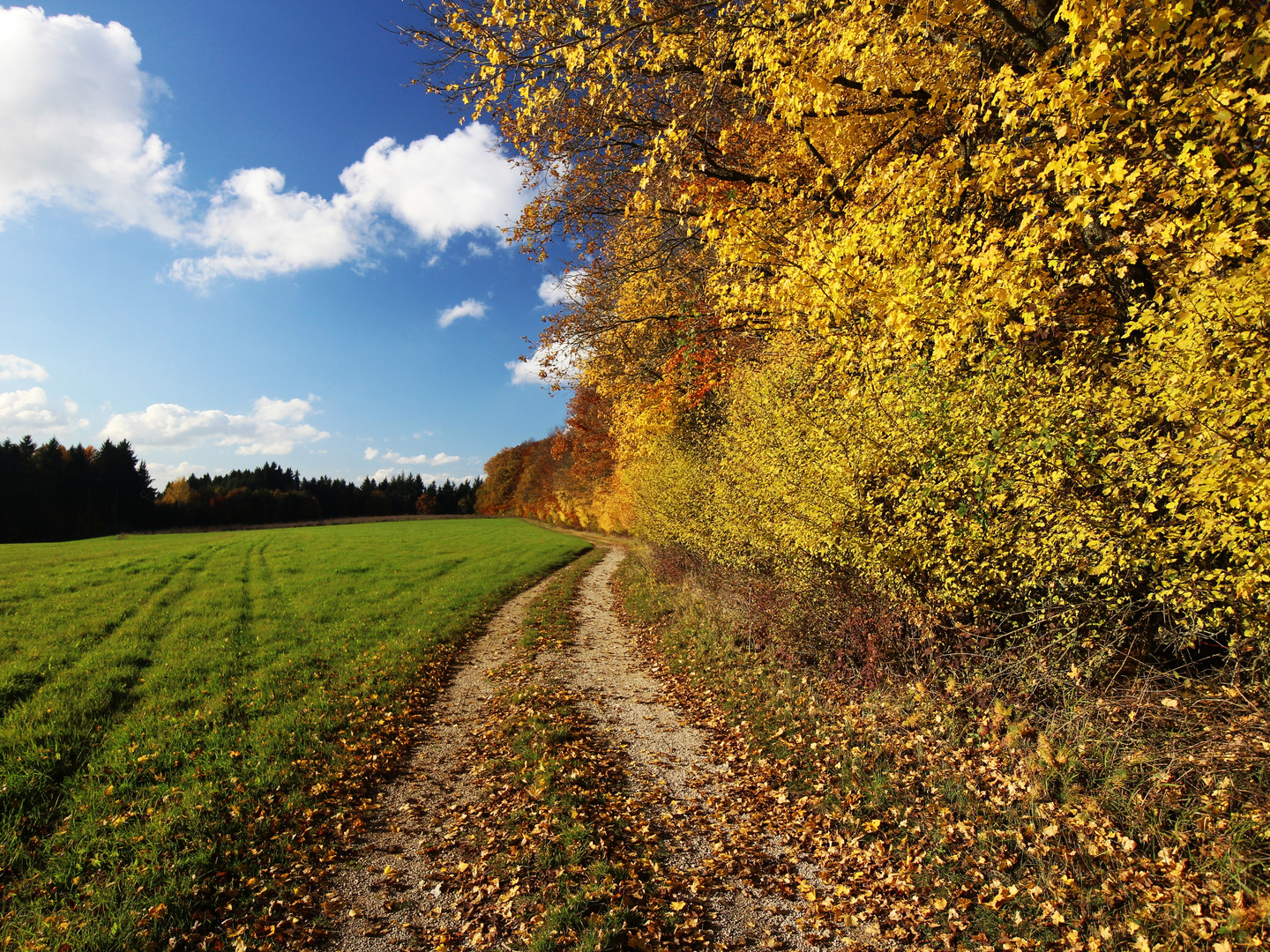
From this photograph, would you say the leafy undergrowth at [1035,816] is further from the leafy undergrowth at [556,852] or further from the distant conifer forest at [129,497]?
the distant conifer forest at [129,497]

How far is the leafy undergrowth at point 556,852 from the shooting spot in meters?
3.78

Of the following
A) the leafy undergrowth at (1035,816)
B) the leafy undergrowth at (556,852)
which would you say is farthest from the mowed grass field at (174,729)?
the leafy undergrowth at (1035,816)

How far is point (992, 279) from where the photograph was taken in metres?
5.34

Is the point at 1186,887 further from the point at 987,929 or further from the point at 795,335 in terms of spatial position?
the point at 795,335

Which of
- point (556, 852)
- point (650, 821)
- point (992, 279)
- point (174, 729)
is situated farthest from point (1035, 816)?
point (174, 729)

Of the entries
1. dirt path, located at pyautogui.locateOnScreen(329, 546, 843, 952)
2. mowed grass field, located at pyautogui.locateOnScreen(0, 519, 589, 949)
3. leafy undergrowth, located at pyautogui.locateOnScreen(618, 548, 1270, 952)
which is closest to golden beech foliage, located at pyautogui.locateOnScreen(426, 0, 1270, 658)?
leafy undergrowth, located at pyautogui.locateOnScreen(618, 548, 1270, 952)

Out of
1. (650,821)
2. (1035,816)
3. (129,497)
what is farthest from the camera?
(129,497)

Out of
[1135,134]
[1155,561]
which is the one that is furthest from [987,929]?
[1135,134]

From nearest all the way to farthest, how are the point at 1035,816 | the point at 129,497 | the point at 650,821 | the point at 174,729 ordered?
the point at 1035,816 → the point at 650,821 → the point at 174,729 → the point at 129,497

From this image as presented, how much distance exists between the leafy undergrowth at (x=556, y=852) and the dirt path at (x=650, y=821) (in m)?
0.13

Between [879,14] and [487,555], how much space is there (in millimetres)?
25844

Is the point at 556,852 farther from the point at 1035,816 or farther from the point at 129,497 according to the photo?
the point at 129,497

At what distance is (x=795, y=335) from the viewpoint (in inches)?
366

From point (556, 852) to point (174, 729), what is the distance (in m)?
5.32
